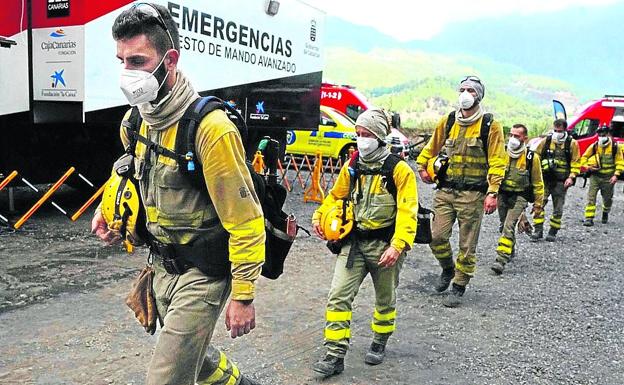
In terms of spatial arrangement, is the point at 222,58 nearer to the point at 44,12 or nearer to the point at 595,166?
the point at 44,12

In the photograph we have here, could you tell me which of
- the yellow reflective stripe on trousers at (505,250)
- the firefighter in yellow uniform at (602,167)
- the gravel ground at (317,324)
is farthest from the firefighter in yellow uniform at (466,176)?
the firefighter in yellow uniform at (602,167)

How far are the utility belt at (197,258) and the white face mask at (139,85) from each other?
2.01 feet

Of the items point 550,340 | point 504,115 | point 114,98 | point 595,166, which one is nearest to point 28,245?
point 114,98

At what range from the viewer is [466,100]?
5.55 metres

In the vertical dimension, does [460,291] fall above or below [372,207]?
below

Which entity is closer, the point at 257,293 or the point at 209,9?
the point at 257,293

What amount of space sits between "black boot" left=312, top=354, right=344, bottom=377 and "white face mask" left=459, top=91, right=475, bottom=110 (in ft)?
9.00

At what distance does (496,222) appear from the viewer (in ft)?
35.0

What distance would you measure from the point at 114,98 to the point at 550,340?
5574 mm

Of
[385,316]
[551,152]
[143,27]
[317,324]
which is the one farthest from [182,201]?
[551,152]

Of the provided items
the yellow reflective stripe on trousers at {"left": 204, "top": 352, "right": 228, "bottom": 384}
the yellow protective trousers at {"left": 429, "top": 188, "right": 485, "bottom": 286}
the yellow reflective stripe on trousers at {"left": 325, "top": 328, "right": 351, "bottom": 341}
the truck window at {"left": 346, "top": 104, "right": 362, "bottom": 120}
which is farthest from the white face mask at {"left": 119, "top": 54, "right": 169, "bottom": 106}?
the truck window at {"left": 346, "top": 104, "right": 362, "bottom": 120}

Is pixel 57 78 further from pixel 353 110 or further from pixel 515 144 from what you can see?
pixel 353 110

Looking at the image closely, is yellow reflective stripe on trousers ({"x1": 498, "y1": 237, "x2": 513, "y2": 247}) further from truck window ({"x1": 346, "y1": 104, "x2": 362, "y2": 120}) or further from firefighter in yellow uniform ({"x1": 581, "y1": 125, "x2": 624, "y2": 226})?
truck window ({"x1": 346, "y1": 104, "x2": 362, "y2": 120})

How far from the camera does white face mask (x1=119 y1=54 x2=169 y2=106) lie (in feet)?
7.70
